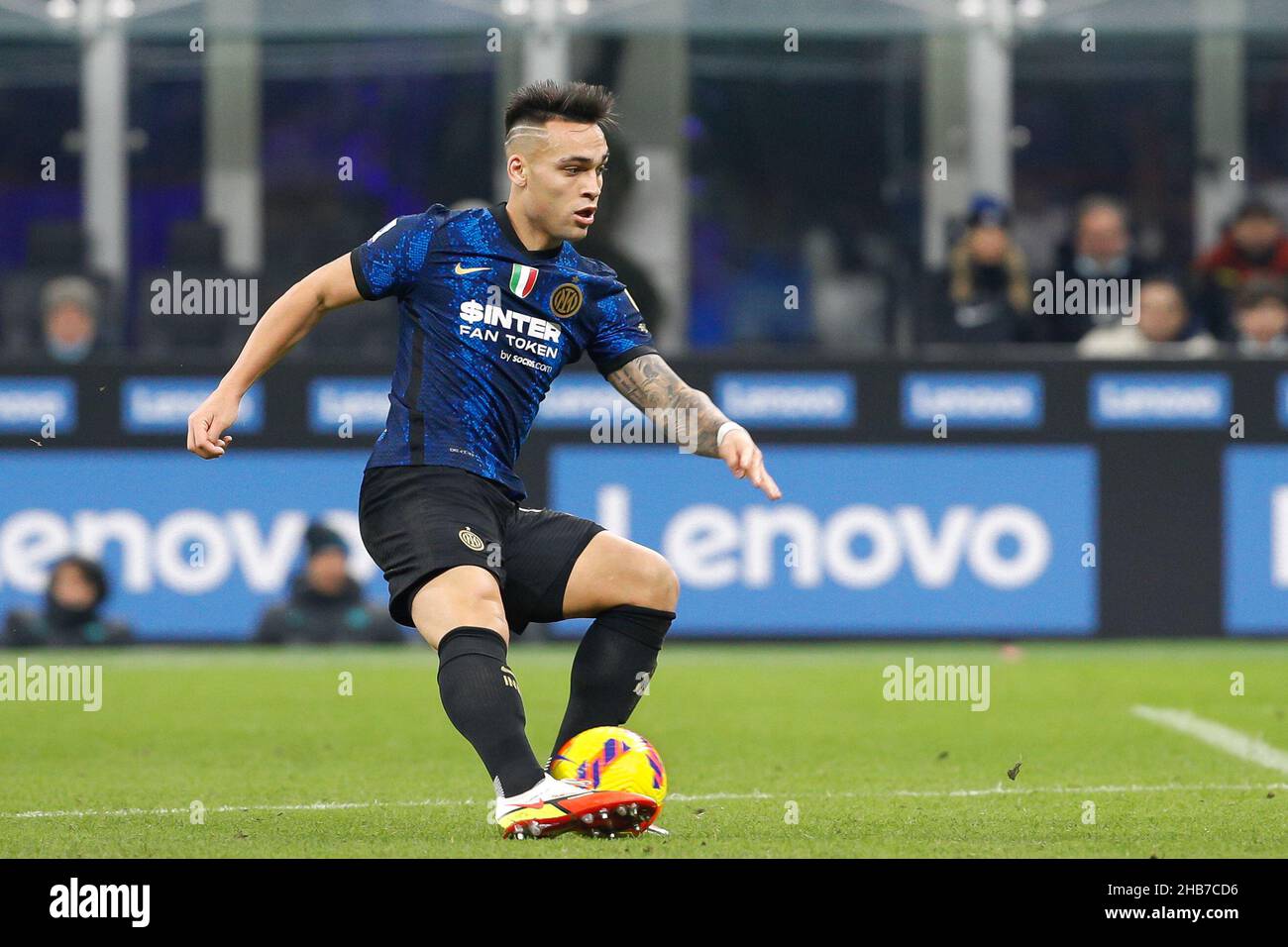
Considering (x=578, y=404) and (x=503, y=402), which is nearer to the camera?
(x=503, y=402)

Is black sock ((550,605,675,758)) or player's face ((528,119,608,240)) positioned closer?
player's face ((528,119,608,240))

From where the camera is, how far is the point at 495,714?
5.65 metres

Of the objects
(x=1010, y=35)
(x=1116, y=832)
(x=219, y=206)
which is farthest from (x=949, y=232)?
(x=1116, y=832)

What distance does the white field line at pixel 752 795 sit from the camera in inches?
255

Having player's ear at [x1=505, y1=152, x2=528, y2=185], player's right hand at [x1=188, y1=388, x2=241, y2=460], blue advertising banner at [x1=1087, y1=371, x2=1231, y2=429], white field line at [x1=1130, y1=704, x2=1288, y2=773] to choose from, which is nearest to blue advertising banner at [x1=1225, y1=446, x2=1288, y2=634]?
blue advertising banner at [x1=1087, y1=371, x2=1231, y2=429]

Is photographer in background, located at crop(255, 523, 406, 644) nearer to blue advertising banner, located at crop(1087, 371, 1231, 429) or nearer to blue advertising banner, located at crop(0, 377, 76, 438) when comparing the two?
blue advertising banner, located at crop(0, 377, 76, 438)

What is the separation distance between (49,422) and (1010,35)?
22.5 ft

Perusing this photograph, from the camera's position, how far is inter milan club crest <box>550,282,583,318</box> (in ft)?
20.2

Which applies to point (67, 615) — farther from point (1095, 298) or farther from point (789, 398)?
point (1095, 298)

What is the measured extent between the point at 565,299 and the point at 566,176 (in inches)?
13.7

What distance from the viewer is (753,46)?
15719mm

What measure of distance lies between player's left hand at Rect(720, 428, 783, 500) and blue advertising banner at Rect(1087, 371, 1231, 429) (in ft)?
22.0

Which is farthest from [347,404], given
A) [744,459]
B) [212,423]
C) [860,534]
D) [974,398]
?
[744,459]

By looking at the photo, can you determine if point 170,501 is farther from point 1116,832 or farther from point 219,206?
point 1116,832
